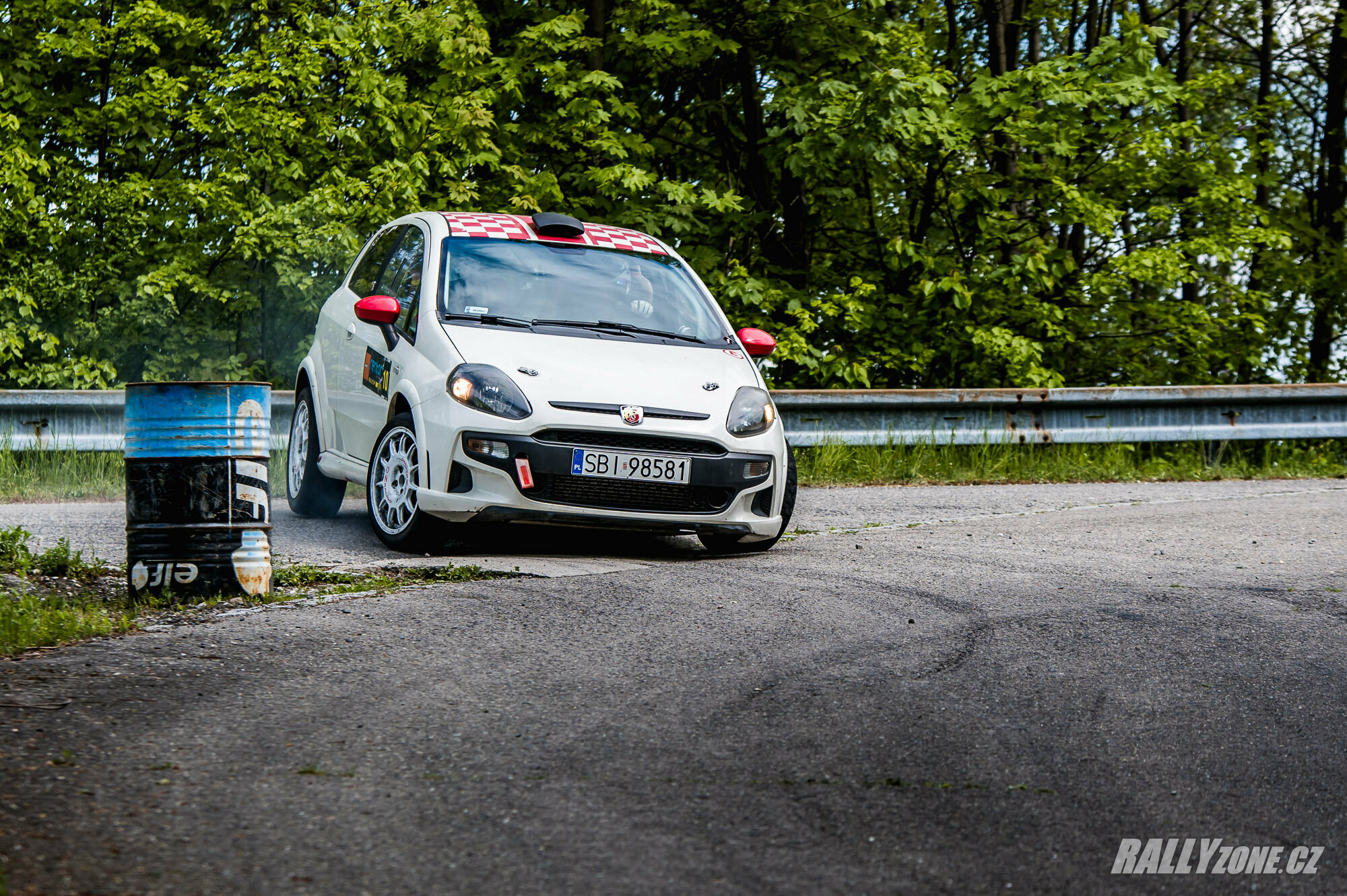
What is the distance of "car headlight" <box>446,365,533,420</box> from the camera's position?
6.21 meters

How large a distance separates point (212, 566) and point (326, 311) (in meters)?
3.65

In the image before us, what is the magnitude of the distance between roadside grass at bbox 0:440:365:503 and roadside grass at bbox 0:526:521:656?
10.2ft

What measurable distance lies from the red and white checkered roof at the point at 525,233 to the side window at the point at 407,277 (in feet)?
0.74

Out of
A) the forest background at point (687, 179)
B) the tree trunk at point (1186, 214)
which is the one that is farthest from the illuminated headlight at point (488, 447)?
the tree trunk at point (1186, 214)

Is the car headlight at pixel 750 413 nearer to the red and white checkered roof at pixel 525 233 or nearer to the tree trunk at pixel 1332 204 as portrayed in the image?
the red and white checkered roof at pixel 525 233

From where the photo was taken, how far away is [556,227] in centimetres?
766

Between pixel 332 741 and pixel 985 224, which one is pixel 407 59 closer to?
pixel 985 224

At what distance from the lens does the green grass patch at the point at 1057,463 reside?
35.7ft

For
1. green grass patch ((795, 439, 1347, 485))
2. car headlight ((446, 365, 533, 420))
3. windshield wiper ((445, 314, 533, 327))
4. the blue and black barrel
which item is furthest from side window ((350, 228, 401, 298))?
green grass patch ((795, 439, 1347, 485))

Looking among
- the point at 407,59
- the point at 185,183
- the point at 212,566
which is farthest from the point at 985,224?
the point at 212,566

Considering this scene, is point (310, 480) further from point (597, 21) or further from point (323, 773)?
point (597, 21)

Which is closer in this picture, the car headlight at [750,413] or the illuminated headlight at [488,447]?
the illuminated headlight at [488,447]

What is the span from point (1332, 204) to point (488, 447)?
697 inches

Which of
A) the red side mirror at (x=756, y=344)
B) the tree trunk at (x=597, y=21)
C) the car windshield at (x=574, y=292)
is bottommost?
the red side mirror at (x=756, y=344)
